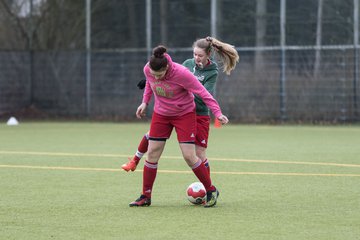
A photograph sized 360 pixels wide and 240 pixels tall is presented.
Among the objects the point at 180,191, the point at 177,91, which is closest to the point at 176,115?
the point at 177,91

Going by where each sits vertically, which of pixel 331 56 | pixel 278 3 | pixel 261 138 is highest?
pixel 278 3

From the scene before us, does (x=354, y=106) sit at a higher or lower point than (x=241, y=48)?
lower

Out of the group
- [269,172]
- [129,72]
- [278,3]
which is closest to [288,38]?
[278,3]

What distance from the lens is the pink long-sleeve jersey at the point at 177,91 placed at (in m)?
8.31

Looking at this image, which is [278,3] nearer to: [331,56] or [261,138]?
[331,56]

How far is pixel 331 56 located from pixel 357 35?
0.89 metres

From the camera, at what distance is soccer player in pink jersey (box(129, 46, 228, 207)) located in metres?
8.33

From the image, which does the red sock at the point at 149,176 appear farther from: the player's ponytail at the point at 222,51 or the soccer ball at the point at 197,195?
the player's ponytail at the point at 222,51

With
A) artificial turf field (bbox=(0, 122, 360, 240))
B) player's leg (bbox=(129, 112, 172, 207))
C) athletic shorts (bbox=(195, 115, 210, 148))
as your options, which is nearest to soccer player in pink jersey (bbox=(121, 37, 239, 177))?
athletic shorts (bbox=(195, 115, 210, 148))

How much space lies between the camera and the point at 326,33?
2345cm

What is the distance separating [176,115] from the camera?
8.54m

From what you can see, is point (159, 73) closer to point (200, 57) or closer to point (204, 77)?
point (200, 57)

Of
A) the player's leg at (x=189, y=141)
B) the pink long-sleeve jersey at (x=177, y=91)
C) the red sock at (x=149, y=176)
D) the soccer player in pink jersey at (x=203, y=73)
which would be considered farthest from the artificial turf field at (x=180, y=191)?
the pink long-sleeve jersey at (x=177, y=91)

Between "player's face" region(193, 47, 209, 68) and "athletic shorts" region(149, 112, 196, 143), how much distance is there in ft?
2.35
